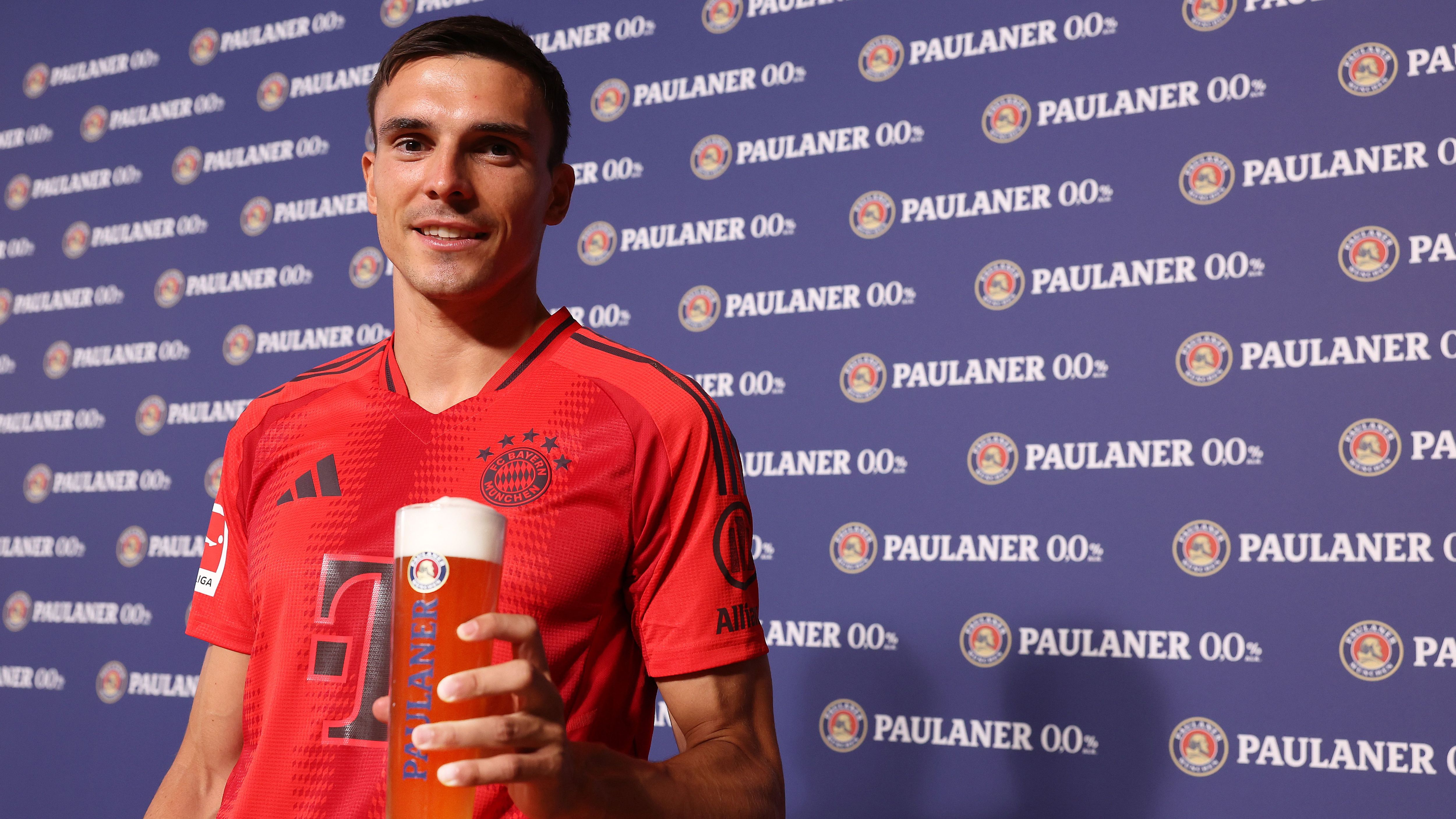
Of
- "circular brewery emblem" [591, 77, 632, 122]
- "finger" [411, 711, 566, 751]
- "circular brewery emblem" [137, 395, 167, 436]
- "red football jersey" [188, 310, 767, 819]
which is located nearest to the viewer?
"finger" [411, 711, 566, 751]

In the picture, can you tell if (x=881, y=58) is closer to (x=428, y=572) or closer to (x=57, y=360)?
(x=428, y=572)

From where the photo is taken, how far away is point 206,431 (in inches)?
99.1

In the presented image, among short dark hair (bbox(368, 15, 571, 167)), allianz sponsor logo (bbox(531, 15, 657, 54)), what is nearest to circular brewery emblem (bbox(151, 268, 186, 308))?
allianz sponsor logo (bbox(531, 15, 657, 54))

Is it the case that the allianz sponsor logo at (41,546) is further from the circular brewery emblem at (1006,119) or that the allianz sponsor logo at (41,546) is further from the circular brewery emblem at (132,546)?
the circular brewery emblem at (1006,119)

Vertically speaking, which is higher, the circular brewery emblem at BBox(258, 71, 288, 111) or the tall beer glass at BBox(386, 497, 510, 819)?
the circular brewery emblem at BBox(258, 71, 288, 111)

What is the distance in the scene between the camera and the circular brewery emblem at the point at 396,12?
252cm

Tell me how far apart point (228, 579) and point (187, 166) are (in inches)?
76.4

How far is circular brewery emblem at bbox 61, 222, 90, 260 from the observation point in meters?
2.76

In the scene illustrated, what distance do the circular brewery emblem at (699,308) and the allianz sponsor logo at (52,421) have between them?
4.96 feet

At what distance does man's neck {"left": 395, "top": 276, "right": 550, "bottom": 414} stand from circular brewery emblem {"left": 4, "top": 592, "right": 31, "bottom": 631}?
6.87ft

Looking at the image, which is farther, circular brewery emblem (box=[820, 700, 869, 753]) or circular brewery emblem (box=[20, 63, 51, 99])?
circular brewery emblem (box=[20, 63, 51, 99])

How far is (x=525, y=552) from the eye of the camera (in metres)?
0.93

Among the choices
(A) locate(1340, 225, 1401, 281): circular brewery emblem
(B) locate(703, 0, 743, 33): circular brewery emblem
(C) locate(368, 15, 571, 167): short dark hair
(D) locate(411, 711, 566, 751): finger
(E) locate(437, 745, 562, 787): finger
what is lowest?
(E) locate(437, 745, 562, 787): finger

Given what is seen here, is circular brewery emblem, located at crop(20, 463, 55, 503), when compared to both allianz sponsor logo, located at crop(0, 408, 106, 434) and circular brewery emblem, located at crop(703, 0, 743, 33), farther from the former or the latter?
circular brewery emblem, located at crop(703, 0, 743, 33)
